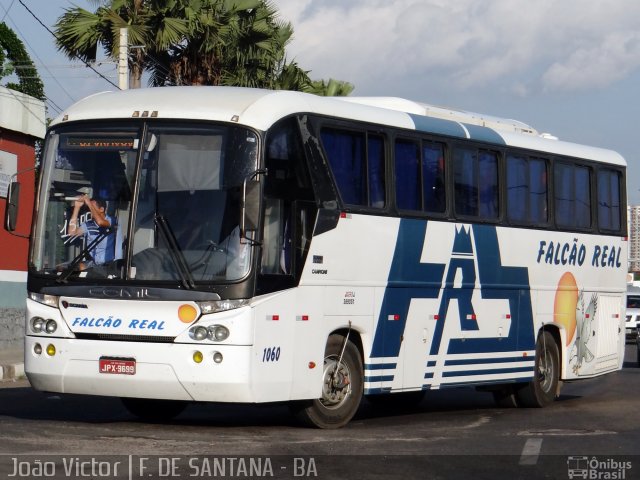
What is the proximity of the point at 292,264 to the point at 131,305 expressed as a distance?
1.57m

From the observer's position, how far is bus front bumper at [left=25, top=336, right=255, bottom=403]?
465 inches

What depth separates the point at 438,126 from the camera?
15281 millimetres

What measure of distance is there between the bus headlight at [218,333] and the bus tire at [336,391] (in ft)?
4.84

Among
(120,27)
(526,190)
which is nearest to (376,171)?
(526,190)

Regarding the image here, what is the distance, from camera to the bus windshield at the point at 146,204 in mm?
11992

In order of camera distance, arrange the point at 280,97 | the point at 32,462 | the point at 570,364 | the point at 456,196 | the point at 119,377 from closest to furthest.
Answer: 1. the point at 32,462
2. the point at 119,377
3. the point at 280,97
4. the point at 456,196
5. the point at 570,364

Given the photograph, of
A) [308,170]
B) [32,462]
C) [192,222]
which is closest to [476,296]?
[308,170]

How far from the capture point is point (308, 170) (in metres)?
12.9

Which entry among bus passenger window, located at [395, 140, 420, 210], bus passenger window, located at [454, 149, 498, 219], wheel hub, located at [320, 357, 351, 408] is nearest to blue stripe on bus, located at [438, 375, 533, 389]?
wheel hub, located at [320, 357, 351, 408]

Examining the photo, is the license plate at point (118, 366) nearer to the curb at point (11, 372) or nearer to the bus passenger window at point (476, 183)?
the bus passenger window at point (476, 183)

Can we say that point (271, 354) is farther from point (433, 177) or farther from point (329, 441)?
point (433, 177)

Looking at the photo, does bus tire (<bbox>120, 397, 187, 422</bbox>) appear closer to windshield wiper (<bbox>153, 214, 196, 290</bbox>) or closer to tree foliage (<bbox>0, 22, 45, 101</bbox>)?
windshield wiper (<bbox>153, 214, 196, 290</bbox>)

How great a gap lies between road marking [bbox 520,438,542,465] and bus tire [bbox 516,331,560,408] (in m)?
4.34

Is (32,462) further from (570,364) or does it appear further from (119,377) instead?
(570,364)
